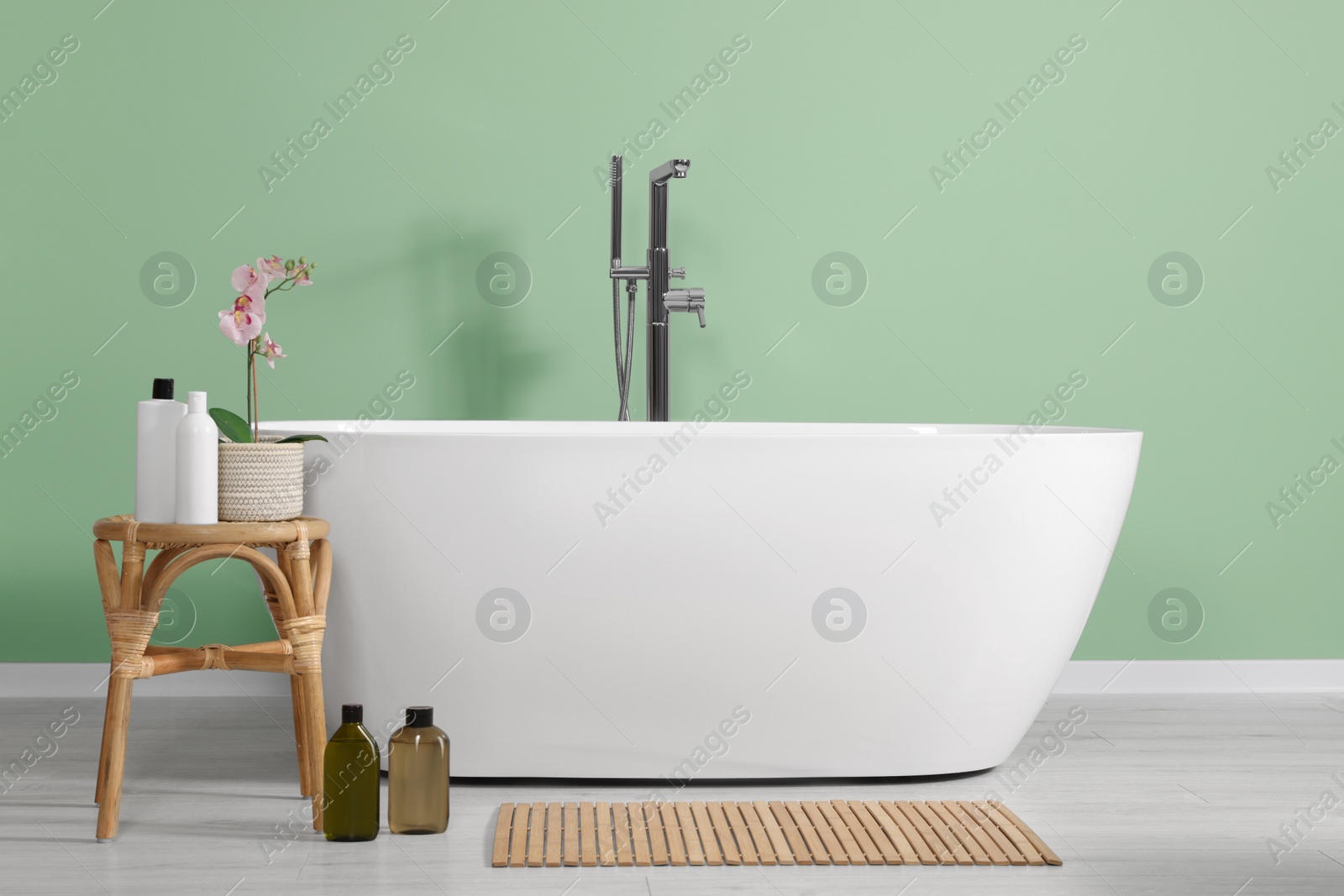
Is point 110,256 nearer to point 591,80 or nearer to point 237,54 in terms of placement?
point 237,54

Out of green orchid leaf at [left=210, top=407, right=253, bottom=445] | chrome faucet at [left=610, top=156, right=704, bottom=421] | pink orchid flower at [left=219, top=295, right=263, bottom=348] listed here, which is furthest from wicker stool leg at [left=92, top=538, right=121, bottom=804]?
chrome faucet at [left=610, top=156, right=704, bottom=421]

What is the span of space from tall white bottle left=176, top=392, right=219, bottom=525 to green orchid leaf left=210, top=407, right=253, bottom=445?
109 millimetres

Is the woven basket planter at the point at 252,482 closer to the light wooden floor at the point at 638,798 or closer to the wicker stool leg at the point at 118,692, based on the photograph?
the wicker stool leg at the point at 118,692

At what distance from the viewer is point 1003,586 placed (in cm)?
186

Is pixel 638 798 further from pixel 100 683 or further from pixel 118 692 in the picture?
pixel 100 683

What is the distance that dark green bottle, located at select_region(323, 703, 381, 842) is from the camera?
5.30 feet

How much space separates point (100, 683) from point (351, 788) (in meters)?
1.27

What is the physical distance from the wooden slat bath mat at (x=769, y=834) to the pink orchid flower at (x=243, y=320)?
81 cm

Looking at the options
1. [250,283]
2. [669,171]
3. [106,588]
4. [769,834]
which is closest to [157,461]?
[106,588]

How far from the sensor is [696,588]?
181 centimetres

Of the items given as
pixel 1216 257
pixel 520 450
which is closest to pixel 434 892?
pixel 520 450

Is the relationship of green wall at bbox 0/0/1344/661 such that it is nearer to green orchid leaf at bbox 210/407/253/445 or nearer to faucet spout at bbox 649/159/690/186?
faucet spout at bbox 649/159/690/186

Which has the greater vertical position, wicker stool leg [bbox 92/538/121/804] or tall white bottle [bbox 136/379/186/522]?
tall white bottle [bbox 136/379/186/522]

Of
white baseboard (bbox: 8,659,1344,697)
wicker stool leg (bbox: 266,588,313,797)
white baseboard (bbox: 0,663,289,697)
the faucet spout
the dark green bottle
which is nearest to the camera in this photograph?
the dark green bottle
